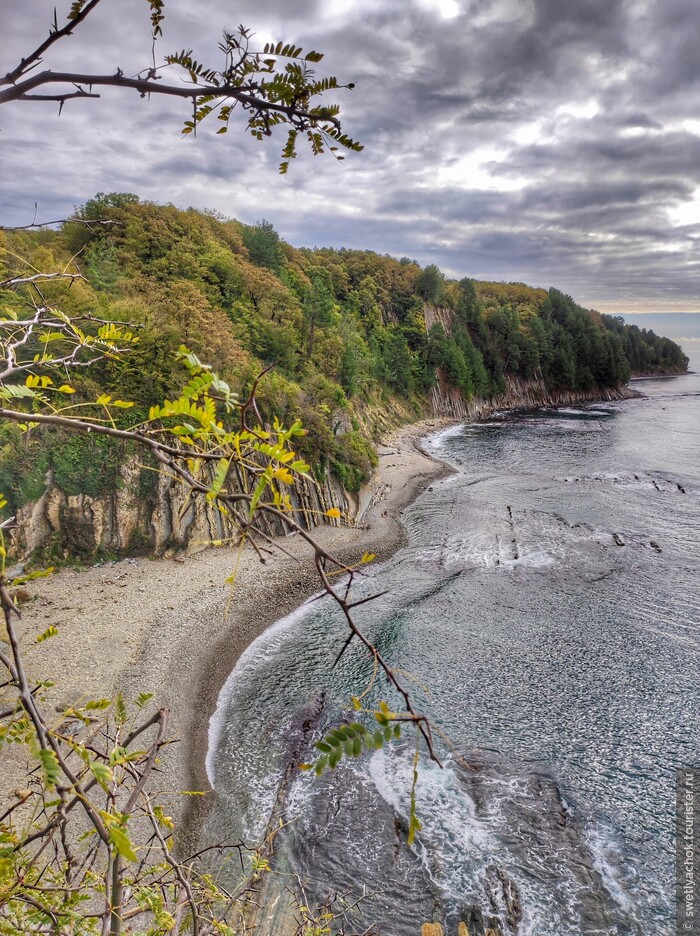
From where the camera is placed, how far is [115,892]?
1.81 meters

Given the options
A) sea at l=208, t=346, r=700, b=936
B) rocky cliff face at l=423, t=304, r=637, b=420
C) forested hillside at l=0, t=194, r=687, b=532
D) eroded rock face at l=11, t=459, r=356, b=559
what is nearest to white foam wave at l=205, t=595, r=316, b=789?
sea at l=208, t=346, r=700, b=936

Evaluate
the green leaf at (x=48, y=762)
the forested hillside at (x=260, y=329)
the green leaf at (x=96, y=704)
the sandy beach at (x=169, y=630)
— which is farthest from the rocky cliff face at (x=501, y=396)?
the green leaf at (x=48, y=762)

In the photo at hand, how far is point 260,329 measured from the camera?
1260 inches

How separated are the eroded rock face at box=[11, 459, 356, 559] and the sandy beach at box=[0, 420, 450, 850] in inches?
35.4

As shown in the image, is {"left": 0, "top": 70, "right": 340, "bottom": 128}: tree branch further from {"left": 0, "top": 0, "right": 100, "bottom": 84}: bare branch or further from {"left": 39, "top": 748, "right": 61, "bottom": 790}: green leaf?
{"left": 39, "top": 748, "right": 61, "bottom": 790}: green leaf

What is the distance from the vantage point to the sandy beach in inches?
513

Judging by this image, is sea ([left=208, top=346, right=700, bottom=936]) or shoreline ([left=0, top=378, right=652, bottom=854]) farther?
shoreline ([left=0, top=378, right=652, bottom=854])

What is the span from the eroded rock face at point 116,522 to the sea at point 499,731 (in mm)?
6362

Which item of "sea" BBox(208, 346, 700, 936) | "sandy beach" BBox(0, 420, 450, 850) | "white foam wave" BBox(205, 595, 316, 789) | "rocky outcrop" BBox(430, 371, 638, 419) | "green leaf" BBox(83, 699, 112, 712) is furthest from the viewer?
"rocky outcrop" BBox(430, 371, 638, 419)

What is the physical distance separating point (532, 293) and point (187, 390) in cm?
11492

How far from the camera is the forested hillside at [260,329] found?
21531 millimetres

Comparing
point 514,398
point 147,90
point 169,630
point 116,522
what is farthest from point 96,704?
point 514,398

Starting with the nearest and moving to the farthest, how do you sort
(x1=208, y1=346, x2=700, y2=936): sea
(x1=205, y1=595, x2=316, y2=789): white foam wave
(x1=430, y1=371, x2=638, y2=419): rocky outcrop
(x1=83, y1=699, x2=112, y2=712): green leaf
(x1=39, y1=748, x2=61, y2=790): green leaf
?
(x1=39, y1=748, x2=61, y2=790): green leaf < (x1=83, y1=699, x2=112, y2=712): green leaf < (x1=208, y1=346, x2=700, y2=936): sea < (x1=205, y1=595, x2=316, y2=789): white foam wave < (x1=430, y1=371, x2=638, y2=419): rocky outcrop

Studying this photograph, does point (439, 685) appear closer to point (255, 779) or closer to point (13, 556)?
point (255, 779)
